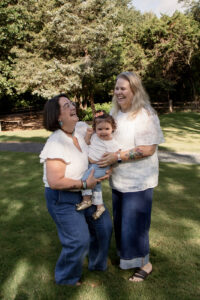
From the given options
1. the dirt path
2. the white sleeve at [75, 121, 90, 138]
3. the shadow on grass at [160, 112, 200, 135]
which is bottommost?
the shadow on grass at [160, 112, 200, 135]

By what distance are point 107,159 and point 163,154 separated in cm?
809

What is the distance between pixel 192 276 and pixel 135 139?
1659mm

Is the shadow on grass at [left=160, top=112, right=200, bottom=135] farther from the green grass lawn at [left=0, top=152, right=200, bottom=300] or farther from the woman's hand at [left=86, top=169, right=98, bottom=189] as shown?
the woman's hand at [left=86, top=169, right=98, bottom=189]

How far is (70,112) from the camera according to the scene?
2764mm

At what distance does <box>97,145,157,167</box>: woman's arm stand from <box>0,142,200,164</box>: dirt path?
22.6ft

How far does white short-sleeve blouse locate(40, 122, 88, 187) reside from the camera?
2619mm

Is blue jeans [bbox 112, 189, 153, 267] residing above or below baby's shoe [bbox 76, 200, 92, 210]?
below

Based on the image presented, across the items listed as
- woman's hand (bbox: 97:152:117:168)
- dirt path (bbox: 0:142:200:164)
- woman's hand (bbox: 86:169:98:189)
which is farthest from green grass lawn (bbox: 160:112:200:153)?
woman's hand (bbox: 86:169:98:189)

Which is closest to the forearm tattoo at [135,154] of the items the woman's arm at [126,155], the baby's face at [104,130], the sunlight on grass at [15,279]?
the woman's arm at [126,155]

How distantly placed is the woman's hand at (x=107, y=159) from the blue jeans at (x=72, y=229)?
0.36 meters

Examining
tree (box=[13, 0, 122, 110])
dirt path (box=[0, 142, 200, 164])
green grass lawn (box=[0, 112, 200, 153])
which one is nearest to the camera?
dirt path (box=[0, 142, 200, 164])

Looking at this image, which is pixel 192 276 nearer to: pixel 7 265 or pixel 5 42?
pixel 7 265

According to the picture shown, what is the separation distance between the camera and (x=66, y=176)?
2703 mm

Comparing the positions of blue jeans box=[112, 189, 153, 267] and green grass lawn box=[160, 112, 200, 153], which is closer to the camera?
blue jeans box=[112, 189, 153, 267]
